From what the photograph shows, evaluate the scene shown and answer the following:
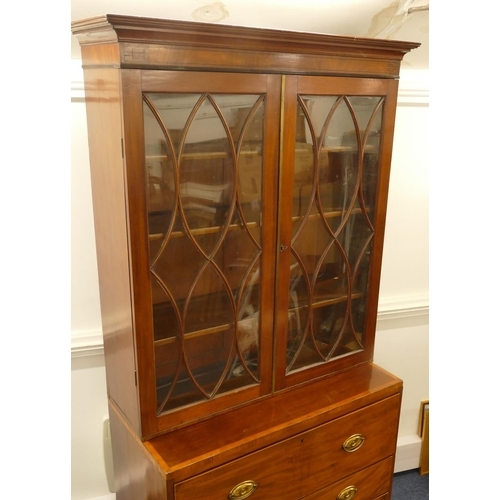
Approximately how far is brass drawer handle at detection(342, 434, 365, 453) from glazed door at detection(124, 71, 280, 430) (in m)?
0.33

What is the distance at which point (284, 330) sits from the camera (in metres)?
1.56

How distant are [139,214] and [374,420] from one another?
3.40 feet

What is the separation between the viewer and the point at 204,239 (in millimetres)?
1346

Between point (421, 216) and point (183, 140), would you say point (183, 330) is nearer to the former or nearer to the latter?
point (183, 140)

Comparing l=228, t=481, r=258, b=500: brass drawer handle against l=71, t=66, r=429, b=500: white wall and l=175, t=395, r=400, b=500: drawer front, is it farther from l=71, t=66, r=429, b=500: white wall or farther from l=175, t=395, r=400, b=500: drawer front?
l=71, t=66, r=429, b=500: white wall

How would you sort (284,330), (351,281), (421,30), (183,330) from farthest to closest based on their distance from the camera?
(421,30)
(351,281)
(284,330)
(183,330)

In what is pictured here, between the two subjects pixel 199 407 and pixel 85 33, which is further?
pixel 199 407

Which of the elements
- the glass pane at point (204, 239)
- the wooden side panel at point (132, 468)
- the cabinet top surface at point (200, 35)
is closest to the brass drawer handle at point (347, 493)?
the glass pane at point (204, 239)

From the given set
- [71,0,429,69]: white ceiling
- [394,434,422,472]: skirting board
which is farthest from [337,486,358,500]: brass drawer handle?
[71,0,429,69]: white ceiling

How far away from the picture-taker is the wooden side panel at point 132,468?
1.33m

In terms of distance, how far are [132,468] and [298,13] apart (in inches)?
58.8

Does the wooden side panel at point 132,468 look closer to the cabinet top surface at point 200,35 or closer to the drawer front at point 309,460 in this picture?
the drawer front at point 309,460

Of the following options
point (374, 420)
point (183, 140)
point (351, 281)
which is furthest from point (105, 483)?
point (183, 140)

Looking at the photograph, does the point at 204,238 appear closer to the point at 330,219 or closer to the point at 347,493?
the point at 330,219
